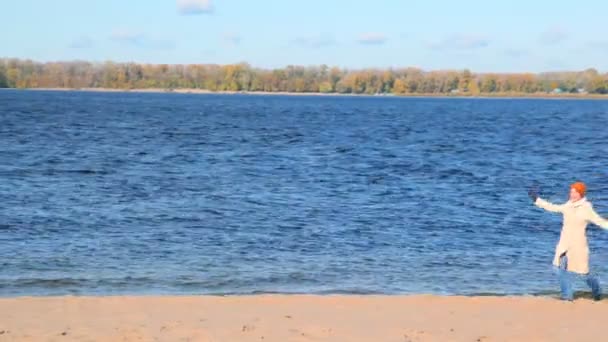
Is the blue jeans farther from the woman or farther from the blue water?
the blue water

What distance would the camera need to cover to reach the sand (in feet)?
35.6

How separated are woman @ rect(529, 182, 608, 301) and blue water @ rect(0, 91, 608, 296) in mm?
1651

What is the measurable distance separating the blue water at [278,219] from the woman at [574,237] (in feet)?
5.42

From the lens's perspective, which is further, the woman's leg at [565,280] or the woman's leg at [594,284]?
the woman's leg at [594,284]

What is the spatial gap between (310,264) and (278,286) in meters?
2.12

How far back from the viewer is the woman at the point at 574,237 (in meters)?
13.3

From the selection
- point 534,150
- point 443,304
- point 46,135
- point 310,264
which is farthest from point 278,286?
point 46,135

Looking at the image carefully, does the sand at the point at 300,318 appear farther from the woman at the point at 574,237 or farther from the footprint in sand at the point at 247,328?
the woman at the point at 574,237

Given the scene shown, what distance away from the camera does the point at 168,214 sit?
77.7 ft

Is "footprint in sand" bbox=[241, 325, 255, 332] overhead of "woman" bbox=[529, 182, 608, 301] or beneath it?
beneath

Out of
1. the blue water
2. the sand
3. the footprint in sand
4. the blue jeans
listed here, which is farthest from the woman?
the footprint in sand

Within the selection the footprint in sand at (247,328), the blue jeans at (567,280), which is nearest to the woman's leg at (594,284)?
the blue jeans at (567,280)

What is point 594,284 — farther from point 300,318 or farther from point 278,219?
point 278,219

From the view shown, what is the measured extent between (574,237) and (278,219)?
422 inches
